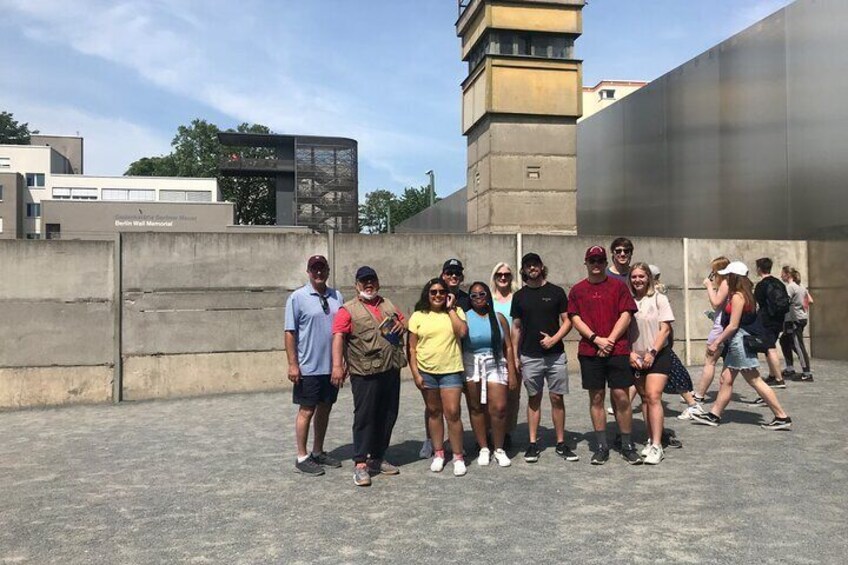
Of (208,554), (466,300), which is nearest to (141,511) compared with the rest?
(208,554)

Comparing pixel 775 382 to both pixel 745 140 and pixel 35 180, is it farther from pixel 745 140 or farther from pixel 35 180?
pixel 35 180

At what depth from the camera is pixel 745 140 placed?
43.0ft

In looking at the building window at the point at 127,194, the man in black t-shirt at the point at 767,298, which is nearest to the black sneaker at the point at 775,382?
the man in black t-shirt at the point at 767,298

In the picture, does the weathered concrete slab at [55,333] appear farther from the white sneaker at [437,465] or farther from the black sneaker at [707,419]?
the black sneaker at [707,419]

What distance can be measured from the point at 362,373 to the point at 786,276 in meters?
7.77

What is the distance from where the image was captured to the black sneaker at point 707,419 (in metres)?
6.55

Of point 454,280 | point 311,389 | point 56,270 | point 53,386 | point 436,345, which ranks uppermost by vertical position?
point 56,270

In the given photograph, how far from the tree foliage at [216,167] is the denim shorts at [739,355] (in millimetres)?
64671

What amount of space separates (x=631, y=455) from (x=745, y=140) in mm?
10205

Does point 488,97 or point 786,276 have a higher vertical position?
point 488,97

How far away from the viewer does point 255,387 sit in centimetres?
916

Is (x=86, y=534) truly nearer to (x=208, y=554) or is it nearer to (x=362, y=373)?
(x=208, y=554)

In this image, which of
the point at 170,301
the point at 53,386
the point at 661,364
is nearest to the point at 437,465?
the point at 661,364

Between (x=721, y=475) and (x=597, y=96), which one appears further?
(x=597, y=96)
